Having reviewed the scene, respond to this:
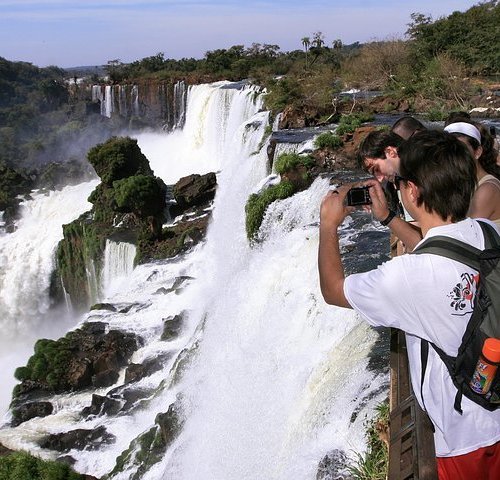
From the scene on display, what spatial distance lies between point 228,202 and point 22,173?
2120 cm

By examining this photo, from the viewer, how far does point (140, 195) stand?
1803 centimetres

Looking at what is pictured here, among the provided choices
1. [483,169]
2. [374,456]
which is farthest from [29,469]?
[483,169]

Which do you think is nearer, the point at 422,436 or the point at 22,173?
the point at 422,436

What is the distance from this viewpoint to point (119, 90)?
1607 inches

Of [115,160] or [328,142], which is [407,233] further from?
[115,160]

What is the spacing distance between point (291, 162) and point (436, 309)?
386 inches

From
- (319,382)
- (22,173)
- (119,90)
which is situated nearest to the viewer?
(319,382)

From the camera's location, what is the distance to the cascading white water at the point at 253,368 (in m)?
4.98

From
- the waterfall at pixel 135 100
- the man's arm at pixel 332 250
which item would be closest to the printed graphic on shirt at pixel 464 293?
the man's arm at pixel 332 250

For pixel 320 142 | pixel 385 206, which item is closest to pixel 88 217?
pixel 320 142

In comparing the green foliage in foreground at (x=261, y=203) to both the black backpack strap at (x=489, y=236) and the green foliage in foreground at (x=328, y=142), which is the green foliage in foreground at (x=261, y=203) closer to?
the green foliage in foreground at (x=328, y=142)

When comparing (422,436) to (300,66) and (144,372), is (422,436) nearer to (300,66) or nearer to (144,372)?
(144,372)

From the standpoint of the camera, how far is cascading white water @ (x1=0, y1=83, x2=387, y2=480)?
16.4ft

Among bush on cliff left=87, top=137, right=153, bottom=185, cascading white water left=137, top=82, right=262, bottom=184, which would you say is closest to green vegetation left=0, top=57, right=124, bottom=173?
cascading white water left=137, top=82, right=262, bottom=184
